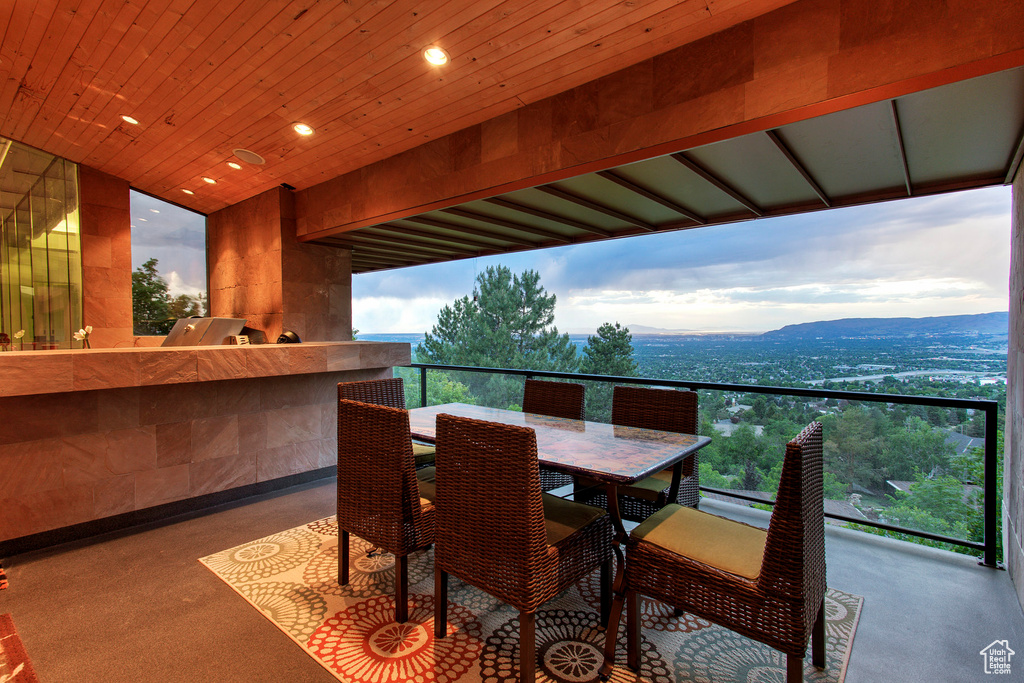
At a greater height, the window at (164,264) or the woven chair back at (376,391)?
the window at (164,264)

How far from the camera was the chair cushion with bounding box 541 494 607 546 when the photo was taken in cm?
175

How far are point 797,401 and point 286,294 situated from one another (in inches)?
199

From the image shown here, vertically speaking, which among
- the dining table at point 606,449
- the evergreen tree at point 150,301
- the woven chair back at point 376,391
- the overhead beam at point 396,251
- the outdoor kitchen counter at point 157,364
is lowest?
the dining table at point 606,449

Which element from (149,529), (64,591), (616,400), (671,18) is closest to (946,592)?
(616,400)

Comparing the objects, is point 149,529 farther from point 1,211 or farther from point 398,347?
point 1,211

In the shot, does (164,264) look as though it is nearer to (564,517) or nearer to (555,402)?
(555,402)

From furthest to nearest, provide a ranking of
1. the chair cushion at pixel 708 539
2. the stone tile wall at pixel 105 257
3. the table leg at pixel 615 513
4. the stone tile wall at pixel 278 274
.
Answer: the stone tile wall at pixel 105 257 < the stone tile wall at pixel 278 274 < the table leg at pixel 615 513 < the chair cushion at pixel 708 539

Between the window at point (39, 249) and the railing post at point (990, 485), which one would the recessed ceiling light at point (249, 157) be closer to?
the window at point (39, 249)

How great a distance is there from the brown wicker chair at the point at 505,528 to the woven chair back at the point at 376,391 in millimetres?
1239

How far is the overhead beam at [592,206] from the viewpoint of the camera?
3.32 meters

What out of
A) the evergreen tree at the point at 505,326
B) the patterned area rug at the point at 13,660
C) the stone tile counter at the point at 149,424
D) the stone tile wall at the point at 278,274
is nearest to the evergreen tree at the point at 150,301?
the stone tile wall at the point at 278,274

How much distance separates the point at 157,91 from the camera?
3.44 metres

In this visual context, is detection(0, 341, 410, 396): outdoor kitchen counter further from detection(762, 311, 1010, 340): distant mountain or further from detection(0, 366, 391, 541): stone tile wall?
detection(762, 311, 1010, 340): distant mountain

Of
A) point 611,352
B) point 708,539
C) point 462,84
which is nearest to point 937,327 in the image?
point 708,539
